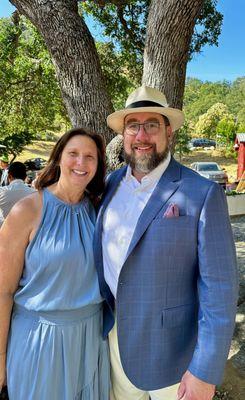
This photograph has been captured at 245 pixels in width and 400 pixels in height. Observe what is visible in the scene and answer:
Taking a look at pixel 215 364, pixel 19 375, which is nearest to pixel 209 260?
pixel 215 364

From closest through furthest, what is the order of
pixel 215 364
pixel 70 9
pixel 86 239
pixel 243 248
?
pixel 215 364, pixel 86 239, pixel 70 9, pixel 243 248

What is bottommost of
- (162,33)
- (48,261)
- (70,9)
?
(48,261)

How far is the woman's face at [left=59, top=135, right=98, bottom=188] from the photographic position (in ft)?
7.02

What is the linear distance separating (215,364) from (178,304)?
330 millimetres

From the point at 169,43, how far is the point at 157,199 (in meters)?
1.59

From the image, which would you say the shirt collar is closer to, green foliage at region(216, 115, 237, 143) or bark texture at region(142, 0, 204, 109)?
bark texture at region(142, 0, 204, 109)

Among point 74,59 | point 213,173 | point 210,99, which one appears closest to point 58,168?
point 74,59

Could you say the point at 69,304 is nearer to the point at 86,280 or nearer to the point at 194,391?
the point at 86,280

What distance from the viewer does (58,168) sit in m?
2.28

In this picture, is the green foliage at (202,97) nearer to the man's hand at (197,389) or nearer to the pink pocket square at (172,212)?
the pink pocket square at (172,212)

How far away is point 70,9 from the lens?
314cm

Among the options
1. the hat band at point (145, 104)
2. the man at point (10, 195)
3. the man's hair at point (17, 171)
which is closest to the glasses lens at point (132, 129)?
the hat band at point (145, 104)

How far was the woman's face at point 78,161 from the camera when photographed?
84.2 inches

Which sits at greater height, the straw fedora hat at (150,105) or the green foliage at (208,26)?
the green foliage at (208,26)
